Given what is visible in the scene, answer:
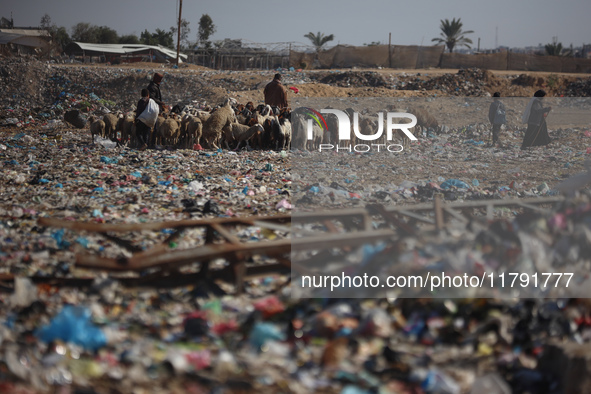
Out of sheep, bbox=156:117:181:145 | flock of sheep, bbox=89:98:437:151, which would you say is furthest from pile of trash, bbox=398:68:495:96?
sheep, bbox=156:117:181:145

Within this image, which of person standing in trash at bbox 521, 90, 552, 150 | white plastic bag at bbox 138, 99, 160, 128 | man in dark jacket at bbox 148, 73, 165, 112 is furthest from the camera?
person standing in trash at bbox 521, 90, 552, 150

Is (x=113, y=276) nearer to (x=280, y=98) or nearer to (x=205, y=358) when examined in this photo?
(x=205, y=358)

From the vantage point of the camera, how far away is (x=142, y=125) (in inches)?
388

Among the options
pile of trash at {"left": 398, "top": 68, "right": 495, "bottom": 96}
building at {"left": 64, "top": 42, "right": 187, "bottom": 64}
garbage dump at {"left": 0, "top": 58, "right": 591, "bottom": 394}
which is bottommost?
garbage dump at {"left": 0, "top": 58, "right": 591, "bottom": 394}

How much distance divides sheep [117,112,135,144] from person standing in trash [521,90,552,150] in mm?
8332

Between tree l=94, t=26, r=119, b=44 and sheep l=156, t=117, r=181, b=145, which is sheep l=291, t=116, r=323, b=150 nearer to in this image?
sheep l=156, t=117, r=181, b=145

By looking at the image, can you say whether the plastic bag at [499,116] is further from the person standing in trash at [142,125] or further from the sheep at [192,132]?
the person standing in trash at [142,125]

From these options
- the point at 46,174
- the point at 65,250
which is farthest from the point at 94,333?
the point at 46,174

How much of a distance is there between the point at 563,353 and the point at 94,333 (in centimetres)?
246

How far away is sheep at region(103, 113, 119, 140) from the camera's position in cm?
1034

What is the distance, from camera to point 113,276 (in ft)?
11.4

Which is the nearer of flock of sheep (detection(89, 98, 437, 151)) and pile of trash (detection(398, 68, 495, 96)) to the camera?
flock of sheep (detection(89, 98, 437, 151))

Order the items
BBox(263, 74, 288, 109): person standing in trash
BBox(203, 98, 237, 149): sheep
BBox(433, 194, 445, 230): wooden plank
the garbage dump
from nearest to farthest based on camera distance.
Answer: the garbage dump
BBox(433, 194, 445, 230): wooden plank
BBox(203, 98, 237, 149): sheep
BBox(263, 74, 288, 109): person standing in trash

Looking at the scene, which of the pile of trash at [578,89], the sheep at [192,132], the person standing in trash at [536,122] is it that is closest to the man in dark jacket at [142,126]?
the sheep at [192,132]
